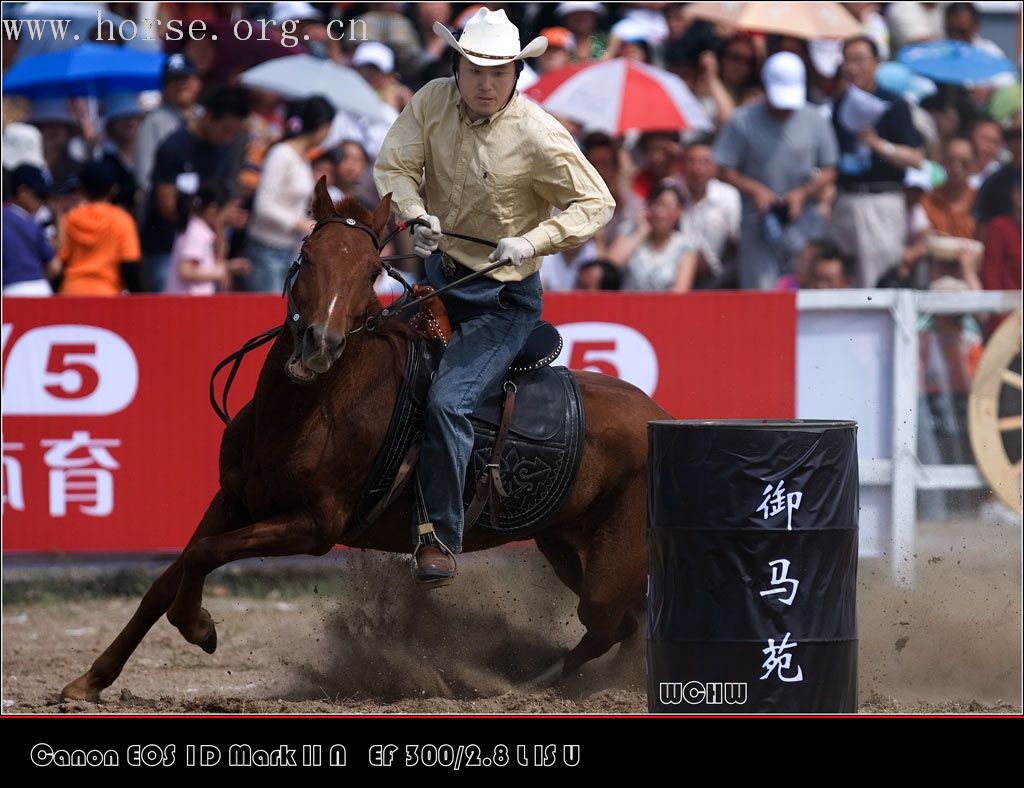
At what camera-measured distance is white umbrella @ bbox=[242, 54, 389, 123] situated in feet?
37.9

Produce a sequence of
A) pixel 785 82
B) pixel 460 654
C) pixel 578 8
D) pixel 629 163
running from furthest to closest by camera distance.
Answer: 1. pixel 578 8
2. pixel 629 163
3. pixel 785 82
4. pixel 460 654

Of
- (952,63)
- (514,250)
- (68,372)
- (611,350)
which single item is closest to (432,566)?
(514,250)

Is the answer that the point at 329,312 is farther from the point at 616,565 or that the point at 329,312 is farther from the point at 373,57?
the point at 373,57

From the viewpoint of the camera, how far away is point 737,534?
5.48 m

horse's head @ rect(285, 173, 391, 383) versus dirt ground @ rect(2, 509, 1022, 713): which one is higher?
horse's head @ rect(285, 173, 391, 383)

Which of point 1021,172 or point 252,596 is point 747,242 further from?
point 252,596

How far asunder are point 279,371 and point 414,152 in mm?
1114

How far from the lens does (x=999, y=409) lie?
31.6ft

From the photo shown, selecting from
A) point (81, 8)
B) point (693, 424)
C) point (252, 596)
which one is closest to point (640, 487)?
point (693, 424)

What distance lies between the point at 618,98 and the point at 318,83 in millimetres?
2211

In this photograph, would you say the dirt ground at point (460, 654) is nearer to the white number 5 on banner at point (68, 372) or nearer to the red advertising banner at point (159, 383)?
the red advertising banner at point (159, 383)

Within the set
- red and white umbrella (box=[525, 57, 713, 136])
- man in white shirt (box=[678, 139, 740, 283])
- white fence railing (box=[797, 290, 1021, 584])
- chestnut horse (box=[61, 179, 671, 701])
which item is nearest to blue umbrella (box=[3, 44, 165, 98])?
red and white umbrella (box=[525, 57, 713, 136])

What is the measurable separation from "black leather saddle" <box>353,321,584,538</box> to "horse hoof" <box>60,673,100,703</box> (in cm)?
125

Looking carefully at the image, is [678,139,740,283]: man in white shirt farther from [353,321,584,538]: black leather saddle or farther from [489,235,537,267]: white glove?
[489,235,537,267]: white glove
